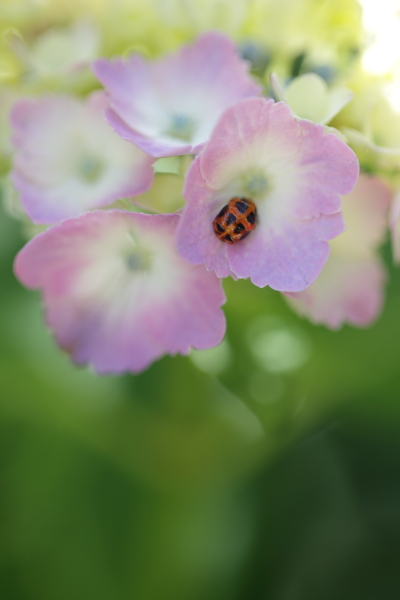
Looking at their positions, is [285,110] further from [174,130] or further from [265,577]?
[265,577]

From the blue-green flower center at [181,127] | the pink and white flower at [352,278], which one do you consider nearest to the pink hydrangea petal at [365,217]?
the pink and white flower at [352,278]

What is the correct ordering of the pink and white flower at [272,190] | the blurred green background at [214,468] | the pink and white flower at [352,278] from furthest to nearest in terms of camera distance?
the blurred green background at [214,468]
the pink and white flower at [352,278]
the pink and white flower at [272,190]

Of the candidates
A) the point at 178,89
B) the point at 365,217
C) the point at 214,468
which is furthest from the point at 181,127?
the point at 214,468

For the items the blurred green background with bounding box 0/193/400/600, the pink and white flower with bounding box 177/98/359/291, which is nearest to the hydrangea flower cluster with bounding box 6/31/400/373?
the pink and white flower with bounding box 177/98/359/291

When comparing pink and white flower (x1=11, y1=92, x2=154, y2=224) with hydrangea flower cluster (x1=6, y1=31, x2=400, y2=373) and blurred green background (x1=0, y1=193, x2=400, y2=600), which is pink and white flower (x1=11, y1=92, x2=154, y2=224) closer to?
hydrangea flower cluster (x1=6, y1=31, x2=400, y2=373)

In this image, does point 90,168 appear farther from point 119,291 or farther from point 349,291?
point 349,291

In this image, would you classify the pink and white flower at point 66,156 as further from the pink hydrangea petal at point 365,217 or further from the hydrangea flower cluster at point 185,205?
the pink hydrangea petal at point 365,217
